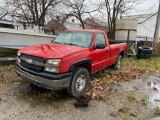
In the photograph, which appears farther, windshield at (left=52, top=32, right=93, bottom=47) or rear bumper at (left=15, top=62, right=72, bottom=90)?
windshield at (left=52, top=32, right=93, bottom=47)

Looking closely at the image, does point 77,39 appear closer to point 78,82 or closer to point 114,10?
point 78,82

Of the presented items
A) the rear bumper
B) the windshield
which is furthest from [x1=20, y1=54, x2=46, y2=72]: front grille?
the windshield

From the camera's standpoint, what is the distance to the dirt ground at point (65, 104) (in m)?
3.38

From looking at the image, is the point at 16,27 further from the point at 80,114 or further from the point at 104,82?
the point at 80,114

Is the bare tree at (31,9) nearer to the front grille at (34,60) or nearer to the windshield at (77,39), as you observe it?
the windshield at (77,39)

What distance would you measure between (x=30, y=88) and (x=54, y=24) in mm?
13340

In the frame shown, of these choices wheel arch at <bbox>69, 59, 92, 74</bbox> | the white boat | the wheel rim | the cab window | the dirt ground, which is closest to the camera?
the dirt ground

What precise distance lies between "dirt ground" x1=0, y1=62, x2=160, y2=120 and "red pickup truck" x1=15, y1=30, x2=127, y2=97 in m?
0.50

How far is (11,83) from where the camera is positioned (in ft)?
16.0

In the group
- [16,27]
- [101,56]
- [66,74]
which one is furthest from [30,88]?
[16,27]

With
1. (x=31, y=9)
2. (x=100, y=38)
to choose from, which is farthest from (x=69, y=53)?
(x=31, y=9)

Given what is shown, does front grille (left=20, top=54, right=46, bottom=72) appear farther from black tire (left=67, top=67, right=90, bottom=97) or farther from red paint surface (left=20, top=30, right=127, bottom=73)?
black tire (left=67, top=67, right=90, bottom=97)

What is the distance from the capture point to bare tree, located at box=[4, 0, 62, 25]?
14455 millimetres

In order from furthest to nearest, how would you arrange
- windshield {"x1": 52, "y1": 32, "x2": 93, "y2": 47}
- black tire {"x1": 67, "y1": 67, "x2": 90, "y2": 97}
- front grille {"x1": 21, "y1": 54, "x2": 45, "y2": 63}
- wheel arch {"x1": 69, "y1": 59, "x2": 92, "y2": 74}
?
1. windshield {"x1": 52, "y1": 32, "x2": 93, "y2": 47}
2. black tire {"x1": 67, "y1": 67, "x2": 90, "y2": 97}
3. wheel arch {"x1": 69, "y1": 59, "x2": 92, "y2": 74}
4. front grille {"x1": 21, "y1": 54, "x2": 45, "y2": 63}
